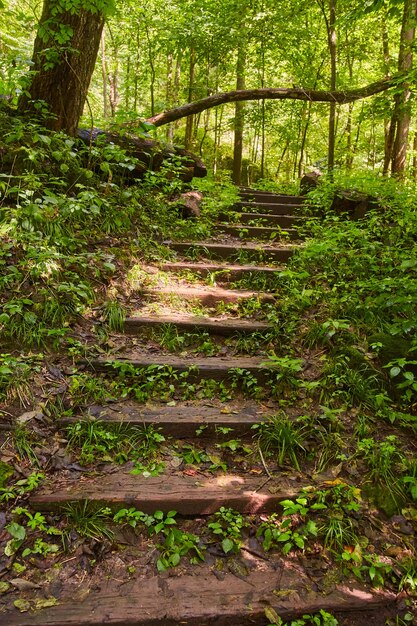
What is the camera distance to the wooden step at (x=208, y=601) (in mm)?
2008

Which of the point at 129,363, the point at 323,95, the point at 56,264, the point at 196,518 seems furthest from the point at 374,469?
the point at 323,95

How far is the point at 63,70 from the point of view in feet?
17.4

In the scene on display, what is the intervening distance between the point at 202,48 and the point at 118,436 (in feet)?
33.7

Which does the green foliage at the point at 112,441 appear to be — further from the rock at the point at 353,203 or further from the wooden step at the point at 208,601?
the rock at the point at 353,203

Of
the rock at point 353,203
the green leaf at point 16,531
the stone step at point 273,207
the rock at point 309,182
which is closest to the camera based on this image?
the green leaf at point 16,531

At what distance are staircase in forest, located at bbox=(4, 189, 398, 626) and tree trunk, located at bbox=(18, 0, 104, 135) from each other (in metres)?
2.92

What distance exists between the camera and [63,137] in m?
5.37

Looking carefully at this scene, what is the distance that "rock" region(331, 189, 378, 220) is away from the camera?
6.65 metres

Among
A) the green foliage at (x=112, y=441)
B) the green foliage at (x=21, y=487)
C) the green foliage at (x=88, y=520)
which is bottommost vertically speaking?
the green foliage at (x=88, y=520)

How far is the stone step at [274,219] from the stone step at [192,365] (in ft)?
12.7

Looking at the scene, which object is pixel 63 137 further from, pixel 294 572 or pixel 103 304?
pixel 294 572

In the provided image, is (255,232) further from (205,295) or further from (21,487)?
(21,487)

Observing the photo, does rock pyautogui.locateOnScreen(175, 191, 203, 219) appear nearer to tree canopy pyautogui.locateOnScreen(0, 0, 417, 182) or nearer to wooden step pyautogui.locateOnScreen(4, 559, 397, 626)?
tree canopy pyautogui.locateOnScreen(0, 0, 417, 182)

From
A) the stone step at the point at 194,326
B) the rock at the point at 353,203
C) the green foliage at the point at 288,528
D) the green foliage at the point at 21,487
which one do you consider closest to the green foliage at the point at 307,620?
the green foliage at the point at 288,528
